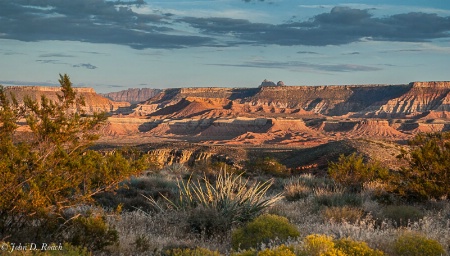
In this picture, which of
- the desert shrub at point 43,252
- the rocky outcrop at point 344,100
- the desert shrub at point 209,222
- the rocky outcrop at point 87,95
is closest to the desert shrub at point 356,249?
the desert shrub at point 43,252

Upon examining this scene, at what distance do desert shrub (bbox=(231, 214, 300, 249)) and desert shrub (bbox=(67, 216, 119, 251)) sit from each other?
190cm

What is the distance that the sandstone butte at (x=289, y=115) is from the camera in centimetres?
A: 10556

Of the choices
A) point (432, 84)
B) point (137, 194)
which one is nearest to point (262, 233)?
point (137, 194)

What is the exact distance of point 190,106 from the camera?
146 m

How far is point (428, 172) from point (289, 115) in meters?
121

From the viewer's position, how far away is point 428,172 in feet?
47.5

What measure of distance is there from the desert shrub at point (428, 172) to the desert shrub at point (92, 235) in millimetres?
8363

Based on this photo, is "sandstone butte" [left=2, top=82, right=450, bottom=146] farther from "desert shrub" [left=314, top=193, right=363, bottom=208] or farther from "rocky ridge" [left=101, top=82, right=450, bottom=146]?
"desert shrub" [left=314, top=193, right=363, bottom=208]

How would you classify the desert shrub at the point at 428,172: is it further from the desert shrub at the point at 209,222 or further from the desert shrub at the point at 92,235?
the desert shrub at the point at 92,235

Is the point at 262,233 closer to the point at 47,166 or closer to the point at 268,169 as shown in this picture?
the point at 47,166

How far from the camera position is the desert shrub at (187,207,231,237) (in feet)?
33.0

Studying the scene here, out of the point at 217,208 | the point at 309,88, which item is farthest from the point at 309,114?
the point at 217,208

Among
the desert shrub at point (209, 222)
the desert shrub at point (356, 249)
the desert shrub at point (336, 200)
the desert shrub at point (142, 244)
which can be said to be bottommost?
the desert shrub at point (336, 200)

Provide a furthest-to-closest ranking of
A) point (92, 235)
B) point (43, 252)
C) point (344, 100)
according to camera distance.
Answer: point (344, 100) < point (92, 235) < point (43, 252)
